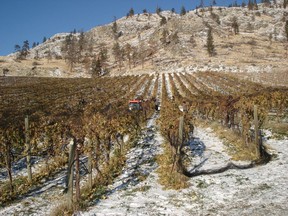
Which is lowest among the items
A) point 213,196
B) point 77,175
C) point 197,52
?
point 213,196

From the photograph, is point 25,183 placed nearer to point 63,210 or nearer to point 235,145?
point 63,210

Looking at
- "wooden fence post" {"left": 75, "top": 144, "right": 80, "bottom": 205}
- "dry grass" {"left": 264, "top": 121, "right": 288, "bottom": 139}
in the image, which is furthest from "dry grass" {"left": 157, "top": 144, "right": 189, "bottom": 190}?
"dry grass" {"left": 264, "top": 121, "right": 288, "bottom": 139}

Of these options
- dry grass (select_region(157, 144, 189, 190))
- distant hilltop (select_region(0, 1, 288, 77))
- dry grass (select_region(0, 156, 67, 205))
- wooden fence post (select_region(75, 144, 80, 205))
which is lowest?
dry grass (select_region(157, 144, 189, 190))

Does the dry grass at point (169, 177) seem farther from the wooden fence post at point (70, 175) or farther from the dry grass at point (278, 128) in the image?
the dry grass at point (278, 128)

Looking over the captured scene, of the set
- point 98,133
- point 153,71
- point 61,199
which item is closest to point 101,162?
point 98,133

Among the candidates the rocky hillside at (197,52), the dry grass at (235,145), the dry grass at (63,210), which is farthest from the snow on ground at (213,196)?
the rocky hillside at (197,52)

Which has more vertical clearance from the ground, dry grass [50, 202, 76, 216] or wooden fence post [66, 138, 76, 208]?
wooden fence post [66, 138, 76, 208]

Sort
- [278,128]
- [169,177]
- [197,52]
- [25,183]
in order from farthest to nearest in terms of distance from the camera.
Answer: [197,52]
[278,128]
[25,183]
[169,177]

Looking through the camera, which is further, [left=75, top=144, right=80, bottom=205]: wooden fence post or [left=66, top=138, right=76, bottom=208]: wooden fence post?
[left=75, top=144, right=80, bottom=205]: wooden fence post

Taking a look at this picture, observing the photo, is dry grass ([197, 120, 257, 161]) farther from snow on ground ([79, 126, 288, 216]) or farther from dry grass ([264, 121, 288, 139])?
dry grass ([264, 121, 288, 139])

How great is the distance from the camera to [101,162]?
17.2 metres

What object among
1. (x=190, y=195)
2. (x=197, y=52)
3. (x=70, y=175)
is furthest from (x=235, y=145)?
(x=197, y=52)

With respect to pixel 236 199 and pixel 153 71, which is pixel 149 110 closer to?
pixel 236 199

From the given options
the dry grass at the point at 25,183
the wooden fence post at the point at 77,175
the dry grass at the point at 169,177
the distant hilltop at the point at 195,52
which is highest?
the distant hilltop at the point at 195,52
